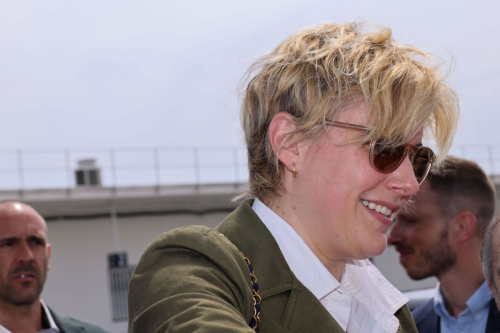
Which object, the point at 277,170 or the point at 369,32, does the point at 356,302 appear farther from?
the point at 369,32

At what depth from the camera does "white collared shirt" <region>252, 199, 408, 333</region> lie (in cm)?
186

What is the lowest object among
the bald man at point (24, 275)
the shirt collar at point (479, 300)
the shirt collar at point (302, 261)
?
the bald man at point (24, 275)

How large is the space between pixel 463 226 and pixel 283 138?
2579mm

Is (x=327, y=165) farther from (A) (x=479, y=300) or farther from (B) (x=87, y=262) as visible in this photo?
(B) (x=87, y=262)

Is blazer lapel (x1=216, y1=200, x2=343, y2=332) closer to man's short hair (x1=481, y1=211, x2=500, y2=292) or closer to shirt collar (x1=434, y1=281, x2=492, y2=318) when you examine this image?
man's short hair (x1=481, y1=211, x2=500, y2=292)

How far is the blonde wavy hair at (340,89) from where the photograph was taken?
1.83 meters

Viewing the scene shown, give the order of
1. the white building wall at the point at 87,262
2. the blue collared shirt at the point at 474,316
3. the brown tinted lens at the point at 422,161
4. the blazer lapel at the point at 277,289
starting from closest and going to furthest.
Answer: the blazer lapel at the point at 277,289 → the brown tinted lens at the point at 422,161 → the blue collared shirt at the point at 474,316 → the white building wall at the point at 87,262

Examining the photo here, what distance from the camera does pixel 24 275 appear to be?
4.95 metres

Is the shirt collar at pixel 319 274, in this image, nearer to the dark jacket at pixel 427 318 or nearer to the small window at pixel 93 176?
the dark jacket at pixel 427 318

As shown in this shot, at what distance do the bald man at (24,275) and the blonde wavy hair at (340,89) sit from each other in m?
3.22

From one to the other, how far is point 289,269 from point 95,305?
20440 mm

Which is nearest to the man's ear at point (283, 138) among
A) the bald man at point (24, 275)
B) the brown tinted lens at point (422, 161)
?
the brown tinted lens at point (422, 161)

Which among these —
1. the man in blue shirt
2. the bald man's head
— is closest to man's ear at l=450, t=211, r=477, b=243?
the man in blue shirt

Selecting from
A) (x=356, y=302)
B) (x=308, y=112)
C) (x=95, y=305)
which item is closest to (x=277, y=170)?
(x=308, y=112)
